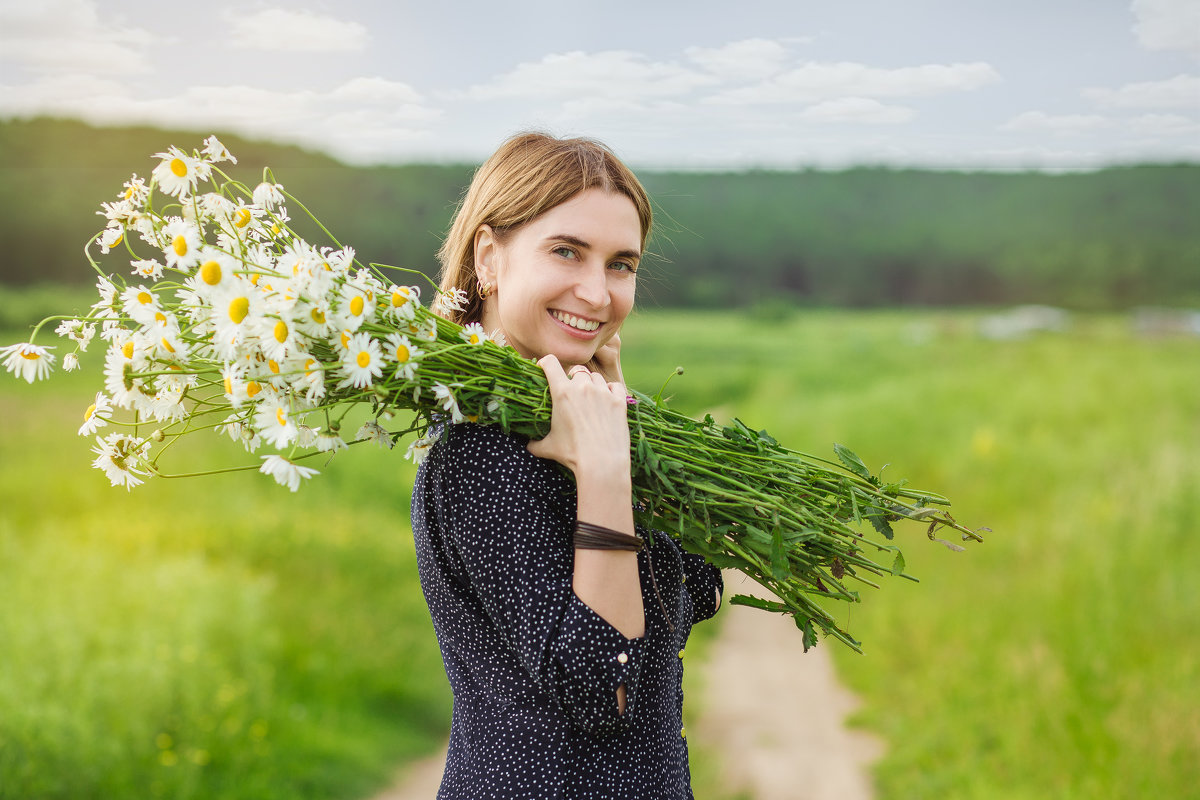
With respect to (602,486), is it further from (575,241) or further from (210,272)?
(210,272)

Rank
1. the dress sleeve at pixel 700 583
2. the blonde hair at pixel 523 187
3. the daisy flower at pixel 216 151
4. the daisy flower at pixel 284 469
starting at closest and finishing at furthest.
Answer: the daisy flower at pixel 284 469 < the daisy flower at pixel 216 151 < the blonde hair at pixel 523 187 < the dress sleeve at pixel 700 583

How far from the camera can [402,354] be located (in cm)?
122

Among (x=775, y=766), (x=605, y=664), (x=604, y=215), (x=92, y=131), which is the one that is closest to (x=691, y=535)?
(x=605, y=664)

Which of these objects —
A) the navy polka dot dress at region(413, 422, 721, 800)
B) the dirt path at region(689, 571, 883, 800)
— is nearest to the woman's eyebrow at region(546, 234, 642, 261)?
the navy polka dot dress at region(413, 422, 721, 800)

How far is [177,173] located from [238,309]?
0.97 ft

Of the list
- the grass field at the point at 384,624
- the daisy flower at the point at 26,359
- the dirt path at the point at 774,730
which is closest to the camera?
the daisy flower at the point at 26,359

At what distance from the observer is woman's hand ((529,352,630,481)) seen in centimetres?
125

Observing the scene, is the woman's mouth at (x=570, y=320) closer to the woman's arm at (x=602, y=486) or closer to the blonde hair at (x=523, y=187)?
the blonde hair at (x=523, y=187)

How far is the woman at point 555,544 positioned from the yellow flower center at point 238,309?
1.23ft

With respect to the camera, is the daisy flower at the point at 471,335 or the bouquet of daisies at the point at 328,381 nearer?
the bouquet of daisies at the point at 328,381

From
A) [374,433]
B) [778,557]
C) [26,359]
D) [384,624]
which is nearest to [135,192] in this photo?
[26,359]

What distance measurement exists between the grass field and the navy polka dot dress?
1709 millimetres

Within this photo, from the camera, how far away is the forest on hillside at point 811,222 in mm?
10766

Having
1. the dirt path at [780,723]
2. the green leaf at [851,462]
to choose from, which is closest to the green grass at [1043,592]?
the dirt path at [780,723]
